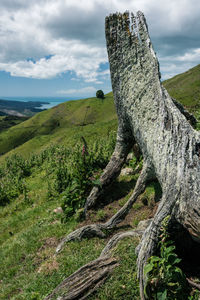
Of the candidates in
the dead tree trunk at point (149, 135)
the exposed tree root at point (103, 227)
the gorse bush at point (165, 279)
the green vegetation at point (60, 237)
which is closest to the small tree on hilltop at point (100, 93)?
the green vegetation at point (60, 237)

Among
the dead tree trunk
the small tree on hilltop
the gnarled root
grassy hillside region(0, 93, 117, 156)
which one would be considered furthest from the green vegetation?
the small tree on hilltop

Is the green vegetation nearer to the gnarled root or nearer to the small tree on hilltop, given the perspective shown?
the gnarled root

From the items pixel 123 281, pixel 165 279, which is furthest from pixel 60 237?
pixel 165 279

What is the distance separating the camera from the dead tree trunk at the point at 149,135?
15.0ft

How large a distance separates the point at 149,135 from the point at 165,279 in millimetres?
3591

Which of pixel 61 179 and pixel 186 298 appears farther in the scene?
pixel 61 179

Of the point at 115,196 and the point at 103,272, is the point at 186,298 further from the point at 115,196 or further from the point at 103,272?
the point at 115,196

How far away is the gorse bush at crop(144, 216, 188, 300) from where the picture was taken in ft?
13.6

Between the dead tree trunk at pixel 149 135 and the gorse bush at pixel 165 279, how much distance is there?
0.23 m

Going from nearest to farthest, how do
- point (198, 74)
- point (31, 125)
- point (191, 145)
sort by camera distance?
point (191, 145) → point (198, 74) → point (31, 125)

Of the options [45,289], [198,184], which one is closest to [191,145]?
[198,184]

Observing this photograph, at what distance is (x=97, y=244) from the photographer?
7109mm

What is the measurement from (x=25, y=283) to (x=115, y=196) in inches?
198

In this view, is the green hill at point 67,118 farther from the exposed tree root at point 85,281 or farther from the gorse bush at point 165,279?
the gorse bush at point 165,279
